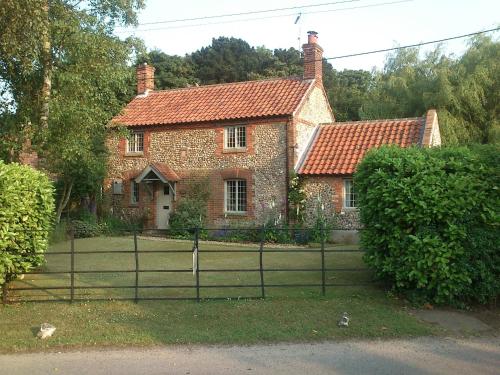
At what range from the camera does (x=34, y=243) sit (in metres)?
9.04

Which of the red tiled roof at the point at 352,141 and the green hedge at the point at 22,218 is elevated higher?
the red tiled roof at the point at 352,141

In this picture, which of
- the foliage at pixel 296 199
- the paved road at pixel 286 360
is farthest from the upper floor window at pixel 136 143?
the paved road at pixel 286 360

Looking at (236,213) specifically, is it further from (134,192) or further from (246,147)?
(134,192)

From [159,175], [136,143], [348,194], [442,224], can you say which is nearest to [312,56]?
[348,194]

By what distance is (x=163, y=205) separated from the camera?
22.5 m

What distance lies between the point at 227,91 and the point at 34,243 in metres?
15.6

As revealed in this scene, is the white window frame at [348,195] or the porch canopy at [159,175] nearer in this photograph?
the white window frame at [348,195]

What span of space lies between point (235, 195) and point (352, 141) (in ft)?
17.5

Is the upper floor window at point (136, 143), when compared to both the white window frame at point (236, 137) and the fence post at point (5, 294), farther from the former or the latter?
the fence post at point (5, 294)

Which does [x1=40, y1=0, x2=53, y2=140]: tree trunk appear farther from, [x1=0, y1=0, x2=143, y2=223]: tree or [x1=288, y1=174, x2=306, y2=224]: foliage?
[x1=288, y1=174, x2=306, y2=224]: foliage

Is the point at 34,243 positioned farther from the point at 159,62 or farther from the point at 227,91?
the point at 159,62

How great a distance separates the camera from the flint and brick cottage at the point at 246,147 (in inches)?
768

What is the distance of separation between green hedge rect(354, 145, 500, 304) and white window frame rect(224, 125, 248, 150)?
12630 millimetres

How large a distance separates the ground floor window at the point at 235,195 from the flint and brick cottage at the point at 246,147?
0.04 metres
